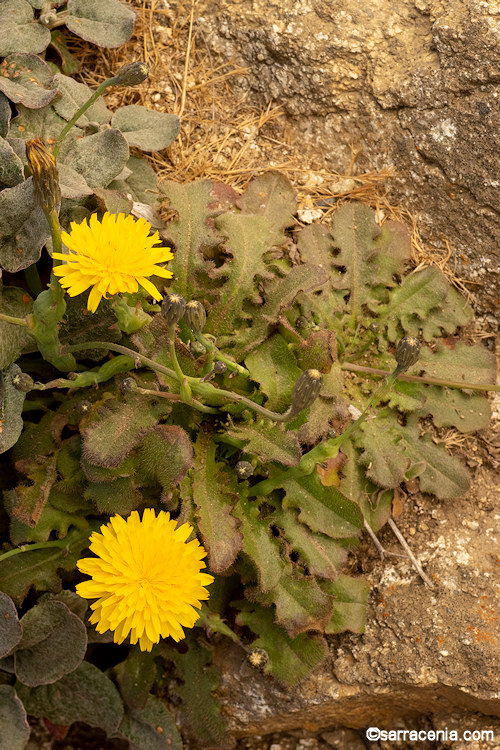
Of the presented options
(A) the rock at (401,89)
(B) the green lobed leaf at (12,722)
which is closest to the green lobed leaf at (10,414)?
(B) the green lobed leaf at (12,722)

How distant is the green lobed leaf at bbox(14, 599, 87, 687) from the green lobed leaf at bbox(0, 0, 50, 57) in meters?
2.21

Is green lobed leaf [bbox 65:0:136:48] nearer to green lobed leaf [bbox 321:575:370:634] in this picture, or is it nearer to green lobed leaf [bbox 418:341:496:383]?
green lobed leaf [bbox 418:341:496:383]

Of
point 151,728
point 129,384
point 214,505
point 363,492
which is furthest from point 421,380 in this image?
point 151,728

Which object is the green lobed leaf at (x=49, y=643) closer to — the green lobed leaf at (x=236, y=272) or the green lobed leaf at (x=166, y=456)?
the green lobed leaf at (x=166, y=456)

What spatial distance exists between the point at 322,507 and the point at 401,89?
190cm

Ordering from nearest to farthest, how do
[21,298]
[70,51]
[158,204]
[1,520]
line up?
[21,298]
[1,520]
[158,204]
[70,51]

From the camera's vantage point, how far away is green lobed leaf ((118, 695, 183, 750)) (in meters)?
2.53

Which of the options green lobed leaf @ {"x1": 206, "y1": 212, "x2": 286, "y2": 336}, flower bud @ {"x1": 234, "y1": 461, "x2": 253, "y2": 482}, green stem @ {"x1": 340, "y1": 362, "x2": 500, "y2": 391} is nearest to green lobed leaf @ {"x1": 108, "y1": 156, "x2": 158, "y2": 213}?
green lobed leaf @ {"x1": 206, "y1": 212, "x2": 286, "y2": 336}

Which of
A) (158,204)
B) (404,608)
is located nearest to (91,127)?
(158,204)

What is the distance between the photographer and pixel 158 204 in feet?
9.26

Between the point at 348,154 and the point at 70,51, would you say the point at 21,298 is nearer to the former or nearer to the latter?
the point at 70,51

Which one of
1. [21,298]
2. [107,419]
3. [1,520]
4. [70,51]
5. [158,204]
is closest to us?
[107,419]

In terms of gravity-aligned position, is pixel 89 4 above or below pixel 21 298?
above

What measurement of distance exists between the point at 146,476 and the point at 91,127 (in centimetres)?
146
